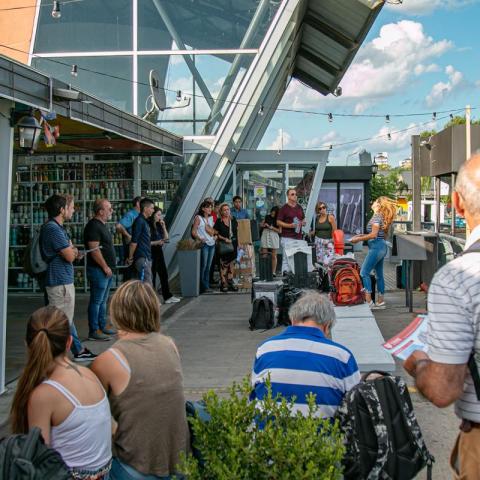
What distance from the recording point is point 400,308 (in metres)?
11.9

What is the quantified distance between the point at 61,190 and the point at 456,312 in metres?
12.9

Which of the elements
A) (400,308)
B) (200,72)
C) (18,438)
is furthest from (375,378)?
(200,72)

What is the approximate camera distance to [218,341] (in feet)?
31.3

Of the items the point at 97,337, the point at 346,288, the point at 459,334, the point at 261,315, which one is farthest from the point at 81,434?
the point at 261,315

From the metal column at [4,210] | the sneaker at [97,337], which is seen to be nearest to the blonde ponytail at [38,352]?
the metal column at [4,210]

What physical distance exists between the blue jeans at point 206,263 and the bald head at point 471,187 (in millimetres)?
11680

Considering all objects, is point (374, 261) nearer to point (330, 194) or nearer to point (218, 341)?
point (218, 341)

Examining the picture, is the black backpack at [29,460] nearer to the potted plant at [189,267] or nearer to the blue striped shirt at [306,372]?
the blue striped shirt at [306,372]

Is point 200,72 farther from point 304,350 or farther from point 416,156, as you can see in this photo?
point 304,350

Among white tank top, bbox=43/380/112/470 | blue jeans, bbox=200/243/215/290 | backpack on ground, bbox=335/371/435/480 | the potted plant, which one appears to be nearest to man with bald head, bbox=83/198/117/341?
the potted plant

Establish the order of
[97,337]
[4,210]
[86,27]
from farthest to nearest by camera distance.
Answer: [86,27] < [97,337] < [4,210]

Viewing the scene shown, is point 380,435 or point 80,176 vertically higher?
point 80,176

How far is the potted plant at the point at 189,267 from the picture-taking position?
13.8 meters

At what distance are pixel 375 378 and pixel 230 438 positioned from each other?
0.94 meters
